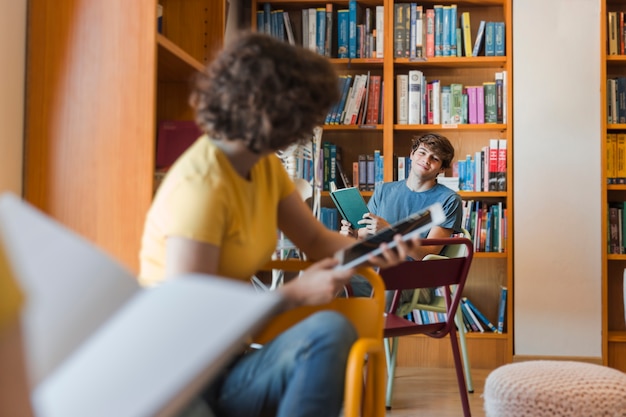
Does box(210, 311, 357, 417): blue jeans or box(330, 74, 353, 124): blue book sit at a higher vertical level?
box(330, 74, 353, 124): blue book

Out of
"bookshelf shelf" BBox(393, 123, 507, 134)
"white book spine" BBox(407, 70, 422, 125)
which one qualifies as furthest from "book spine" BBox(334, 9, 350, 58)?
"bookshelf shelf" BBox(393, 123, 507, 134)

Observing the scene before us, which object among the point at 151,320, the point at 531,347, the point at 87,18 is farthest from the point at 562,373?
the point at 531,347

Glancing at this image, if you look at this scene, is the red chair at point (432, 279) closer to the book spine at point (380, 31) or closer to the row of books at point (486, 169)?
the row of books at point (486, 169)

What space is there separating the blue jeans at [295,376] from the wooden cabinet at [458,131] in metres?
2.71

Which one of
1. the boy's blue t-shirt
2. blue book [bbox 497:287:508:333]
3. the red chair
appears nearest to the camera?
the red chair

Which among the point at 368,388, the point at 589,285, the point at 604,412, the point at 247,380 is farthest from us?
the point at 589,285

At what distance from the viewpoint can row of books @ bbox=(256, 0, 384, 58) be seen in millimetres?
3920

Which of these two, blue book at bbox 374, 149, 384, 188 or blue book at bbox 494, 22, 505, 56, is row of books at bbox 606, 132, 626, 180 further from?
blue book at bbox 374, 149, 384, 188

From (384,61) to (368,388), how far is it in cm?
278

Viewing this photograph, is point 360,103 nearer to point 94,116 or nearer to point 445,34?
point 445,34

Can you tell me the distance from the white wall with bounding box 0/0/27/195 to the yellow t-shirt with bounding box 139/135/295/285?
486 millimetres

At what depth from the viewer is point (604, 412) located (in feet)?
5.95

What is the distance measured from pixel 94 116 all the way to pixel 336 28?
8.85 ft

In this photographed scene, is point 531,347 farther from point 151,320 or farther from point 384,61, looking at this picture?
point 151,320
